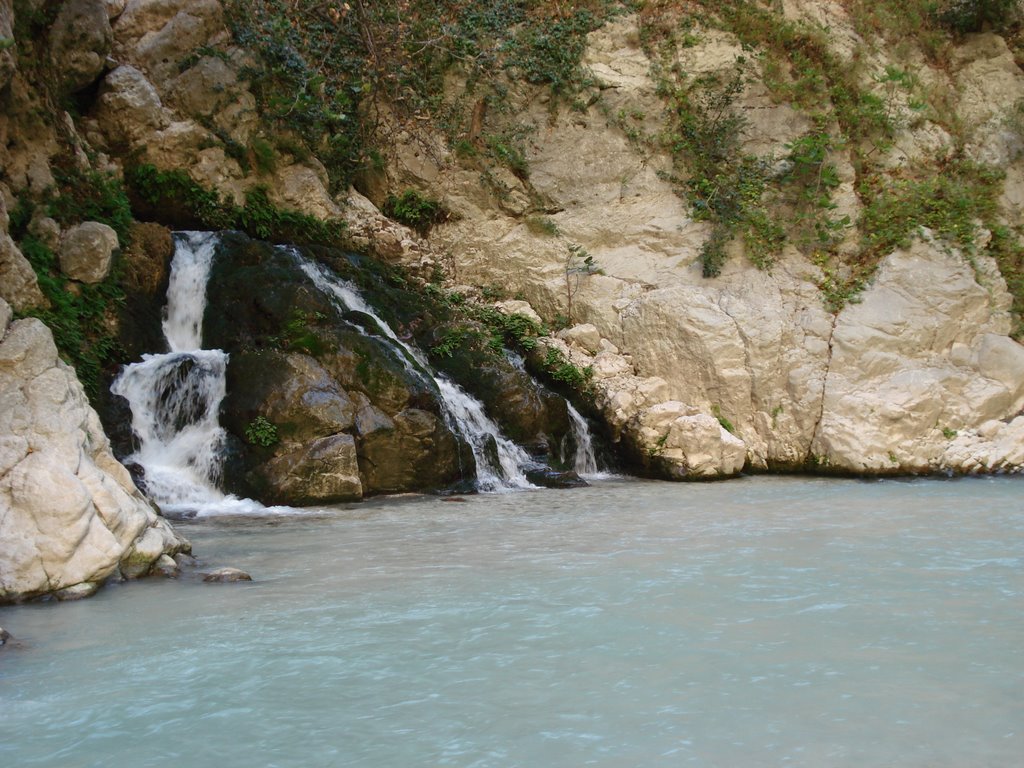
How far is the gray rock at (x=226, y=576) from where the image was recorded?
555cm

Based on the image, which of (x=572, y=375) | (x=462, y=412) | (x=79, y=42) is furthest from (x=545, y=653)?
(x=79, y=42)

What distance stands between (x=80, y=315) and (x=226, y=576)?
5756 mm

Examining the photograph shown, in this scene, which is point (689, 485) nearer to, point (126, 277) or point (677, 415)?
point (677, 415)

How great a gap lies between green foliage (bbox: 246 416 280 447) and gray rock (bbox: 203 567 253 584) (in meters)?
3.81

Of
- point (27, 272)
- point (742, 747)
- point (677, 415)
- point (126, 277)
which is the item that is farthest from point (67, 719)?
point (677, 415)

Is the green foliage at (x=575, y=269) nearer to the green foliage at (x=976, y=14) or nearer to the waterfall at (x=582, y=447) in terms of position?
the waterfall at (x=582, y=447)

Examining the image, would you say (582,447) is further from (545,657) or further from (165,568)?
(545,657)

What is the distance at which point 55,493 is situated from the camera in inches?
198

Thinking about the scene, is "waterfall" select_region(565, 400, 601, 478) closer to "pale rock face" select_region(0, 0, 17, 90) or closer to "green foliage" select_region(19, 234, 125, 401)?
"green foliage" select_region(19, 234, 125, 401)

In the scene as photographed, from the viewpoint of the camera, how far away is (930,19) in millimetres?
16734

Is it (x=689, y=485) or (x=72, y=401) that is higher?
(x=72, y=401)

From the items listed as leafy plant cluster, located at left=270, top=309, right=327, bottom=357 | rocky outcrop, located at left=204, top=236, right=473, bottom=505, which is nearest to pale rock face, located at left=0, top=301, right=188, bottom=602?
rocky outcrop, located at left=204, top=236, right=473, bottom=505

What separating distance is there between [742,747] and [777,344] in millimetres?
10262

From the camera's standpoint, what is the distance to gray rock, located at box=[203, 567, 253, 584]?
5.55 meters
